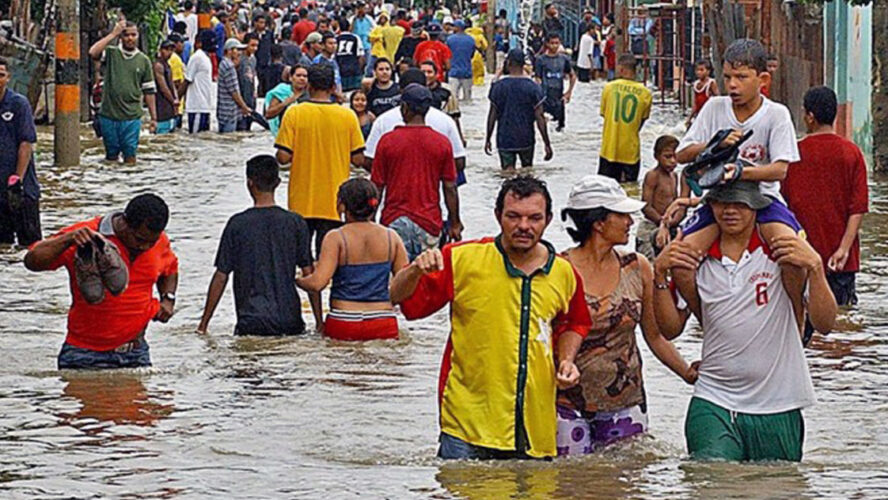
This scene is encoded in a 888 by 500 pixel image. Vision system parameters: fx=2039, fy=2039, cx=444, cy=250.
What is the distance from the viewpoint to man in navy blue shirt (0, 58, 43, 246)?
1577 centimetres

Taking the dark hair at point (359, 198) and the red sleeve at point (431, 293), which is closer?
the red sleeve at point (431, 293)

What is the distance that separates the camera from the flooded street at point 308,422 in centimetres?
755

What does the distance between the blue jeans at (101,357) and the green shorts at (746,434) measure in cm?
369

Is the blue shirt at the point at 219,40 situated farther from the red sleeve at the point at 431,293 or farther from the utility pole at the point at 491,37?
the red sleeve at the point at 431,293

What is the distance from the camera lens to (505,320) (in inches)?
282

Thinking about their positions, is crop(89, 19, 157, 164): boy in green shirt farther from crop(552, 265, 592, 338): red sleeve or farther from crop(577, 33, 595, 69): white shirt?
crop(577, 33, 595, 69): white shirt

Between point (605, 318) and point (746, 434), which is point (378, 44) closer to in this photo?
point (605, 318)

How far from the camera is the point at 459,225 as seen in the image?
1371 cm

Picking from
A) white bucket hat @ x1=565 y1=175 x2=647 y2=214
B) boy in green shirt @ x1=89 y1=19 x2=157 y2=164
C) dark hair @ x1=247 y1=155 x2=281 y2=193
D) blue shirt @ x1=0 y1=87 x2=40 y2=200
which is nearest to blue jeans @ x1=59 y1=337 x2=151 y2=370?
dark hair @ x1=247 y1=155 x2=281 y2=193

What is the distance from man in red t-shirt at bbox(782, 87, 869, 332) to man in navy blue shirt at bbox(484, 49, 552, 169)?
10.4 metres

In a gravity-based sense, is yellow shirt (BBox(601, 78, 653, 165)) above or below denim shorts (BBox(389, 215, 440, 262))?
above

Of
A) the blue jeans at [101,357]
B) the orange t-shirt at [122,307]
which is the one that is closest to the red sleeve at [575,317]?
the orange t-shirt at [122,307]

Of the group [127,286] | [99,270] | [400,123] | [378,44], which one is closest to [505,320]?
[99,270]

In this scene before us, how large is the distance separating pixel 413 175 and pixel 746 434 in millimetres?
6129
